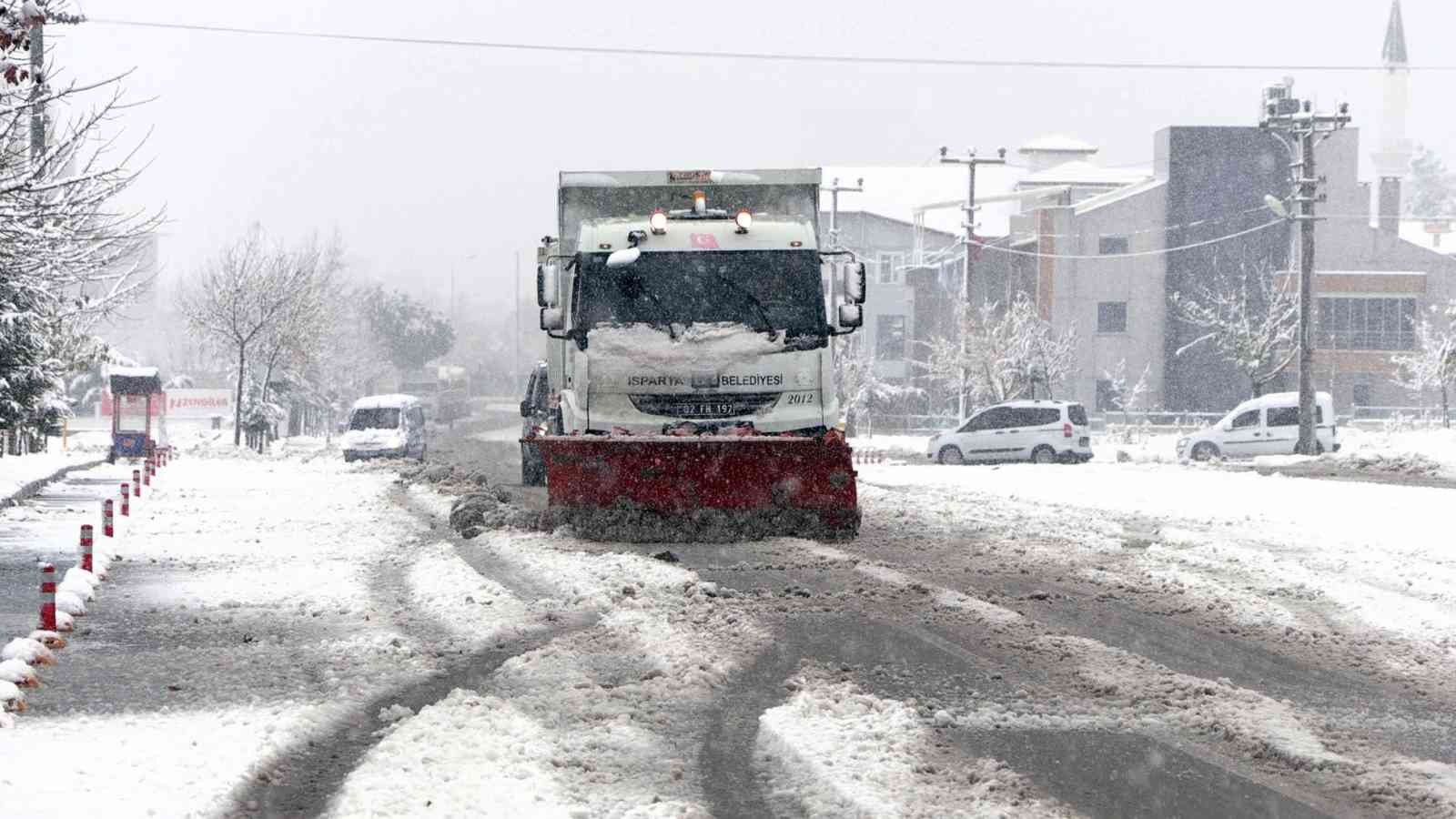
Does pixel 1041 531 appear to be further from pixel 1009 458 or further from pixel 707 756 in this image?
pixel 1009 458

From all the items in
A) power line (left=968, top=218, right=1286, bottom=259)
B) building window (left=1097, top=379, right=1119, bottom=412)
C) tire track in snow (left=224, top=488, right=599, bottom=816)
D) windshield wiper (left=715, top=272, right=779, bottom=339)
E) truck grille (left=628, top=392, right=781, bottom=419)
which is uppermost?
power line (left=968, top=218, right=1286, bottom=259)

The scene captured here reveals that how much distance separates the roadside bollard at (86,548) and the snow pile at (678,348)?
16.1ft

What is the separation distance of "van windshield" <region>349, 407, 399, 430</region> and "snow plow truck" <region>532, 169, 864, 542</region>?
26.3 metres

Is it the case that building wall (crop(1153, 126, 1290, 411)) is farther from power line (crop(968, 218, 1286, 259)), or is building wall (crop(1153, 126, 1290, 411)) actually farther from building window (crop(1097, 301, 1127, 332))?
building window (crop(1097, 301, 1127, 332))

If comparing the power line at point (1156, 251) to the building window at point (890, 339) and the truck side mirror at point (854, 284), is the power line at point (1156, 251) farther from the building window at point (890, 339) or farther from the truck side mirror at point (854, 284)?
the truck side mirror at point (854, 284)

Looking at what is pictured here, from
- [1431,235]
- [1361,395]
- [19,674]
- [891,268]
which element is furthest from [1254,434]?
[1431,235]

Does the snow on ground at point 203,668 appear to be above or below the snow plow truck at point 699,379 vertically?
below

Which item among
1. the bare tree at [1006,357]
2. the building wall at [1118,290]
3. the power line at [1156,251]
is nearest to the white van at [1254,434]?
the bare tree at [1006,357]

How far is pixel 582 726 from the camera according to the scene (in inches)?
306

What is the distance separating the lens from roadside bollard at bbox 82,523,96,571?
44.0 ft

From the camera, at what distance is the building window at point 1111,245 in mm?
67000

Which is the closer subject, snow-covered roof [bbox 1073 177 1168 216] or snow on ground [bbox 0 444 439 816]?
snow on ground [bbox 0 444 439 816]

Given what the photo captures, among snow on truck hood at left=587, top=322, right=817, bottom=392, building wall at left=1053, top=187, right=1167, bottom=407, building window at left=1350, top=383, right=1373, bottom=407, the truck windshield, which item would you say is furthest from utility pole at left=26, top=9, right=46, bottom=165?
building window at left=1350, top=383, right=1373, bottom=407

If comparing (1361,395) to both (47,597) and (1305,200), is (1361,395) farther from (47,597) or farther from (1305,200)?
(47,597)
